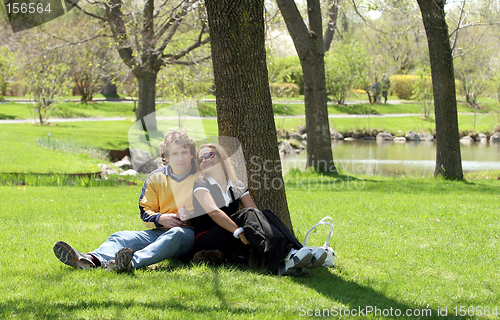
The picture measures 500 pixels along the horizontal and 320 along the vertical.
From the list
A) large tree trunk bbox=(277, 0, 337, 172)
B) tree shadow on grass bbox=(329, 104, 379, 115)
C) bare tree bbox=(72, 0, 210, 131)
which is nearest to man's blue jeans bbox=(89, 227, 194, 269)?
large tree trunk bbox=(277, 0, 337, 172)

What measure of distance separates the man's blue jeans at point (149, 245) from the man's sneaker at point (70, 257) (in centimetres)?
10

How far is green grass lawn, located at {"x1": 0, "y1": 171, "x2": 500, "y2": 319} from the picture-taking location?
311 cm

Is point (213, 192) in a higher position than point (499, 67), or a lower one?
lower

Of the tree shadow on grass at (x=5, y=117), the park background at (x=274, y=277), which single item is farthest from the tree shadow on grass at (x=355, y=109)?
the tree shadow on grass at (x=5, y=117)

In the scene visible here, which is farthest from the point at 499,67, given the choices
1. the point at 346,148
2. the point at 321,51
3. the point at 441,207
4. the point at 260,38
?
the point at 260,38

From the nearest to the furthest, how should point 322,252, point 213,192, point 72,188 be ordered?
1. point 322,252
2. point 213,192
3. point 72,188

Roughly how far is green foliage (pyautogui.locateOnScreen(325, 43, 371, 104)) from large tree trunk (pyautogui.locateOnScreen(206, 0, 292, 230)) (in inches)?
1165

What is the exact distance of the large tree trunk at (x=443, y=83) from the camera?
1002 cm

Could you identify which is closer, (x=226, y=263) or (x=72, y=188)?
(x=226, y=263)

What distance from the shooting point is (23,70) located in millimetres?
23047

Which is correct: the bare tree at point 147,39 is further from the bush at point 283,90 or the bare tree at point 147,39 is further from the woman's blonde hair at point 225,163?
the woman's blonde hair at point 225,163

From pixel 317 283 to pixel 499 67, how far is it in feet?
111

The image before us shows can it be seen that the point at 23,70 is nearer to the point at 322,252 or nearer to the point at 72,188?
the point at 72,188

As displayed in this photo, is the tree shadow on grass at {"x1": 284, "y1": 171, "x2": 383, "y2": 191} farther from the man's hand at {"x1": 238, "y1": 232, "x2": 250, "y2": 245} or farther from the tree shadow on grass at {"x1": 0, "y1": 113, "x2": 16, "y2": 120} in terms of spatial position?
the tree shadow on grass at {"x1": 0, "y1": 113, "x2": 16, "y2": 120}
